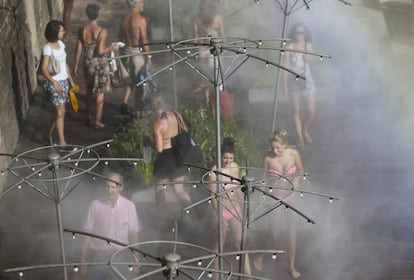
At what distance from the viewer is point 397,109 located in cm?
1558

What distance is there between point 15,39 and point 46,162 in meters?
6.01

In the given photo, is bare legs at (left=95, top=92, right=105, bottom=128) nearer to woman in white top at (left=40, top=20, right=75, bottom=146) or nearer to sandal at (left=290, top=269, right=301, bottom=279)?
woman in white top at (left=40, top=20, right=75, bottom=146)

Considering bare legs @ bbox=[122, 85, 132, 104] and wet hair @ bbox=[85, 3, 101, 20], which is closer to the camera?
wet hair @ bbox=[85, 3, 101, 20]

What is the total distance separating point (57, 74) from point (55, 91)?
24 cm

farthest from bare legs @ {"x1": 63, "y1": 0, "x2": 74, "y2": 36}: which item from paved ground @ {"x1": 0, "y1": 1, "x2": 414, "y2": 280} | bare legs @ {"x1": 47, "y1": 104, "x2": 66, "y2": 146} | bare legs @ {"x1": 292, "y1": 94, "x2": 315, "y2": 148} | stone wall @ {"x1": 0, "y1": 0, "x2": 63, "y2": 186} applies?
bare legs @ {"x1": 292, "y1": 94, "x2": 315, "y2": 148}

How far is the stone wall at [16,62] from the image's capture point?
14391mm

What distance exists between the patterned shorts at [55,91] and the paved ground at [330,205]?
0.85 meters

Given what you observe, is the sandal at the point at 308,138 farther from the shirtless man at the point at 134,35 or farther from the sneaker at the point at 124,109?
the sneaker at the point at 124,109

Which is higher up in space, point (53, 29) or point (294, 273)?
point (53, 29)

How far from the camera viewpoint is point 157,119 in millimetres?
12789

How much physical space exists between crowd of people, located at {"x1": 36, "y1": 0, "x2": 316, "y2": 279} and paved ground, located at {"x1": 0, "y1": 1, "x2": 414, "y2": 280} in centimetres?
25

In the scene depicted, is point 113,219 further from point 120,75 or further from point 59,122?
point 120,75

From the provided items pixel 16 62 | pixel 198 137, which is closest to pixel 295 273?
pixel 198 137

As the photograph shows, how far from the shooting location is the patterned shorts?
14195mm
